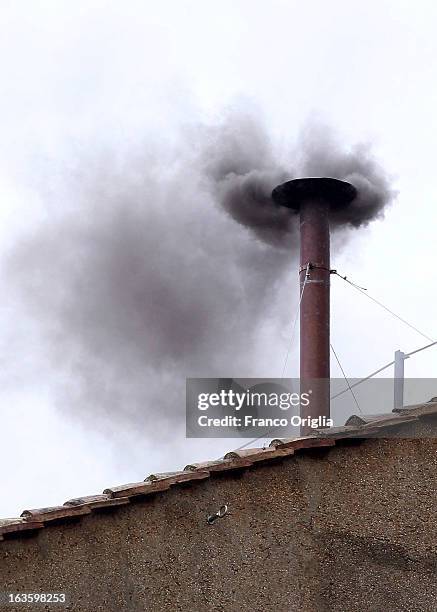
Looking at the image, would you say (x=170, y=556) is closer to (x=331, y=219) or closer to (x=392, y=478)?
(x=392, y=478)

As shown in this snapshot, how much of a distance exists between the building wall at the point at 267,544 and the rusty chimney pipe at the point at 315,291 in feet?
19.2

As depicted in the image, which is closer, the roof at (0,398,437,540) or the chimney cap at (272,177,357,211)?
the roof at (0,398,437,540)

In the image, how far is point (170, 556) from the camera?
532 centimetres

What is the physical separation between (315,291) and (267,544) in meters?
7.26

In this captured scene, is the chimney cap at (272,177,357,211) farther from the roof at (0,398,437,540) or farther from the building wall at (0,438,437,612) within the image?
the building wall at (0,438,437,612)

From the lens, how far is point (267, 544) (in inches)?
208

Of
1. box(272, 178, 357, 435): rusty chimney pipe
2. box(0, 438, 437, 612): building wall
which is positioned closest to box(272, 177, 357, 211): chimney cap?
box(272, 178, 357, 435): rusty chimney pipe

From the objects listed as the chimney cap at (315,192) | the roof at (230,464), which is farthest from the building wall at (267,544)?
the chimney cap at (315,192)

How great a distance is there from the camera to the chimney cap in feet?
41.6
